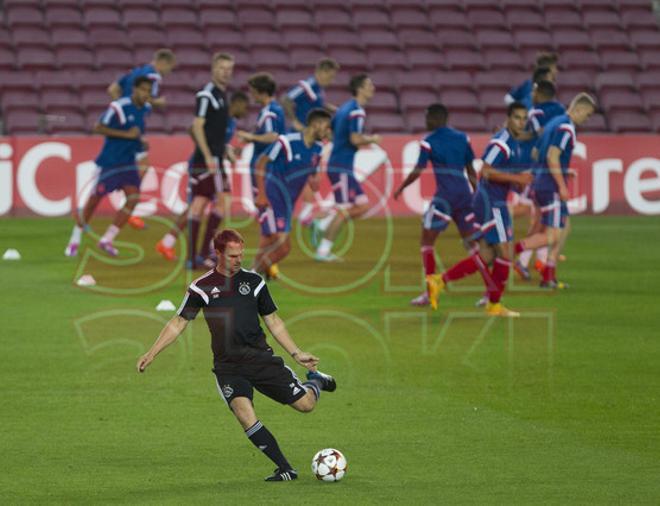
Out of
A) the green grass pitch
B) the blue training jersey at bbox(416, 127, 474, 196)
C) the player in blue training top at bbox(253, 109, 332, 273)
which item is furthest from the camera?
the player in blue training top at bbox(253, 109, 332, 273)

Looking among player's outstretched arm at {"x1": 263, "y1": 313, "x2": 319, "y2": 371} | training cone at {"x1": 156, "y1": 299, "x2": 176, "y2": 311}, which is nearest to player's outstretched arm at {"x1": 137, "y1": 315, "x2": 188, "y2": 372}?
player's outstretched arm at {"x1": 263, "y1": 313, "x2": 319, "y2": 371}

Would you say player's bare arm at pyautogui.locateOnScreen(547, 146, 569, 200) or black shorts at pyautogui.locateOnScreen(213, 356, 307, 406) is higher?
player's bare arm at pyautogui.locateOnScreen(547, 146, 569, 200)

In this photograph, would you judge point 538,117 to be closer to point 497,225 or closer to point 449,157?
point 449,157

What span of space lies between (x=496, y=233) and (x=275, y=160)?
3407 mm

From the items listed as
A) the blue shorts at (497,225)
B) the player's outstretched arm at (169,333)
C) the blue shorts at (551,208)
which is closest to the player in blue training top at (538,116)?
the blue shorts at (551,208)

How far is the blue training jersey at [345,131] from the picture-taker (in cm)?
1966

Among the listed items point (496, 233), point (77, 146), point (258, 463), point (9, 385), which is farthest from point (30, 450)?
point (77, 146)

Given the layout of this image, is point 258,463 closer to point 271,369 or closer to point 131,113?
point 271,369

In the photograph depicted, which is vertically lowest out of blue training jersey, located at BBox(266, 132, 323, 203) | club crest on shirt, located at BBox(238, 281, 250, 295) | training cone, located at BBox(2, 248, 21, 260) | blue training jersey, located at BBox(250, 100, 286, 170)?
training cone, located at BBox(2, 248, 21, 260)

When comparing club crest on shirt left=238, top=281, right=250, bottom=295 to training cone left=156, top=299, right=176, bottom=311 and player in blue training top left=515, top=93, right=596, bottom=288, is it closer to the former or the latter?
training cone left=156, top=299, right=176, bottom=311

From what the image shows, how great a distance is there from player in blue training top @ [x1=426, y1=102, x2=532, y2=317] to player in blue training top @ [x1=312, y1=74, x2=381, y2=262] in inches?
174

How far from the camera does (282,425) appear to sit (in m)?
9.63

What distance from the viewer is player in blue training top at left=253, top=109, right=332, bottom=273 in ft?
55.5

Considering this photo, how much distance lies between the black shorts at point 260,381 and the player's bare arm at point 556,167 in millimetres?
8147
